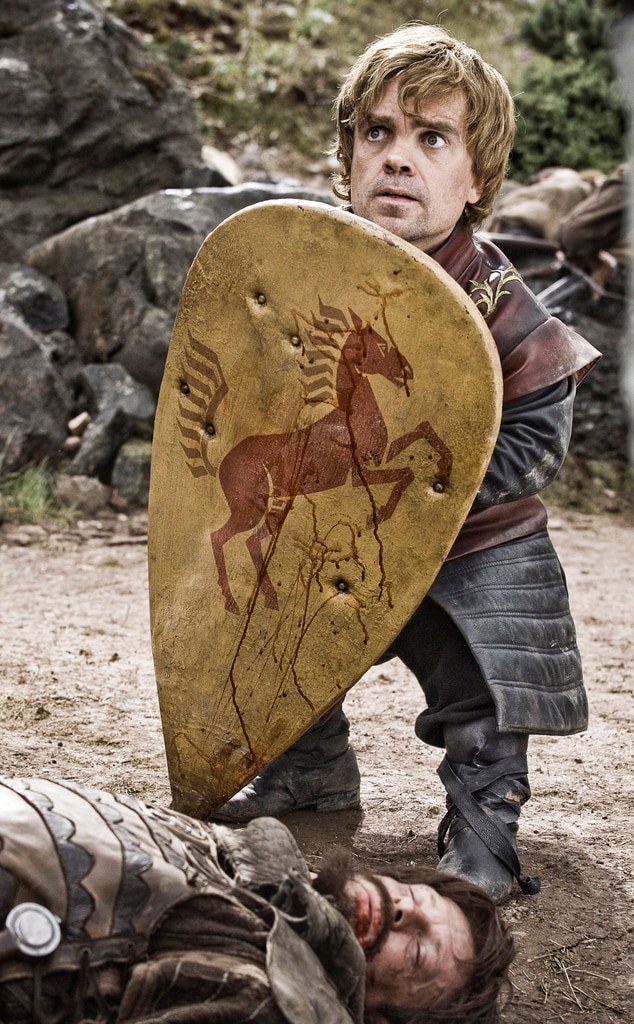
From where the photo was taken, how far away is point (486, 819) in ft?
6.63

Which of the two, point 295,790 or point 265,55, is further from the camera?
point 265,55

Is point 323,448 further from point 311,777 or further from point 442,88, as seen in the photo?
point 311,777

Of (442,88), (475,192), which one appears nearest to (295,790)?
(475,192)

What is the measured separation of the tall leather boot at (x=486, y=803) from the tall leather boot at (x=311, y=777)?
0.34m

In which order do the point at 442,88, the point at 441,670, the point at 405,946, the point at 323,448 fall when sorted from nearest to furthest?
the point at 405,946 → the point at 323,448 → the point at 442,88 → the point at 441,670

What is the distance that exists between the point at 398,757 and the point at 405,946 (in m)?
1.27

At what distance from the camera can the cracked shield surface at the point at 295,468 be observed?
5.90ft

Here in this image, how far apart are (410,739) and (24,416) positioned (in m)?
2.90

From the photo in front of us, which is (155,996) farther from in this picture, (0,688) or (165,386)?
(0,688)

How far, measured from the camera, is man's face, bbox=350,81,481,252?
2.00 m

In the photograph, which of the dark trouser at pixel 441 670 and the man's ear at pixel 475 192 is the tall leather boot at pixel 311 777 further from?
the man's ear at pixel 475 192

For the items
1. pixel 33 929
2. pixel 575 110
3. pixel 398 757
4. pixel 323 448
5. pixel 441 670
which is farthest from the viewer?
pixel 575 110

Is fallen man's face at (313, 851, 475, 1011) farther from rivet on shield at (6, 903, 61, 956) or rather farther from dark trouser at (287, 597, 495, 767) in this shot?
dark trouser at (287, 597, 495, 767)

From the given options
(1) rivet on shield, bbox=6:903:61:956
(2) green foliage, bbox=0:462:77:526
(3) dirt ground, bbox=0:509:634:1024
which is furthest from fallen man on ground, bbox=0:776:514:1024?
(2) green foliage, bbox=0:462:77:526
